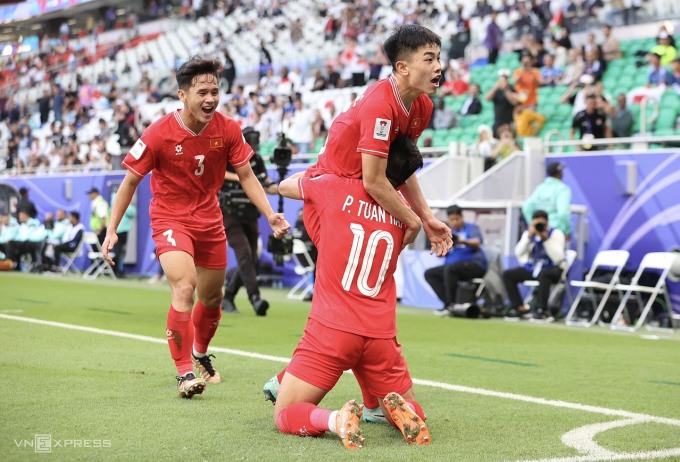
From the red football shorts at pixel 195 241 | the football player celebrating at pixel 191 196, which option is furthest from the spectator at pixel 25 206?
the red football shorts at pixel 195 241

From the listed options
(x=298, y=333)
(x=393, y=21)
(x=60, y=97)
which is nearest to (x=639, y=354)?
(x=298, y=333)

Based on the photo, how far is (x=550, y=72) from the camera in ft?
63.4

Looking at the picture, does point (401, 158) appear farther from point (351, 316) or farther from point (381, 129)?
point (351, 316)

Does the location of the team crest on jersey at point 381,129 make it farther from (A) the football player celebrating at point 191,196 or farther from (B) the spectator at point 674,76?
(B) the spectator at point 674,76

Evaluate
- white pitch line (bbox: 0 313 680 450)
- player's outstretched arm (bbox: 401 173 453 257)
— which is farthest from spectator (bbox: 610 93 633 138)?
player's outstretched arm (bbox: 401 173 453 257)

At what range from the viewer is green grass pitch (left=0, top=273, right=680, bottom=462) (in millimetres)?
4957

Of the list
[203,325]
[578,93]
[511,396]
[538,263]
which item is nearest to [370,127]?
[511,396]

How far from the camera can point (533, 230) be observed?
1402 cm

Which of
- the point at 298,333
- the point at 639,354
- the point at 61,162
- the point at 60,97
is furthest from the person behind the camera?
the point at 60,97

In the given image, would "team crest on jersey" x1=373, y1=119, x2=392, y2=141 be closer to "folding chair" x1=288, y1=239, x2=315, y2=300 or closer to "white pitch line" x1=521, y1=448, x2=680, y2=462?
"white pitch line" x1=521, y1=448, x2=680, y2=462

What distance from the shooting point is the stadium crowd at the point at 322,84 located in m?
17.9

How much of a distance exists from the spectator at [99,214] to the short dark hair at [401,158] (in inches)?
728

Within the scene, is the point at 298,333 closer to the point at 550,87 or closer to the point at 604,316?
the point at 604,316

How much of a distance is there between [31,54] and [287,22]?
21307mm
